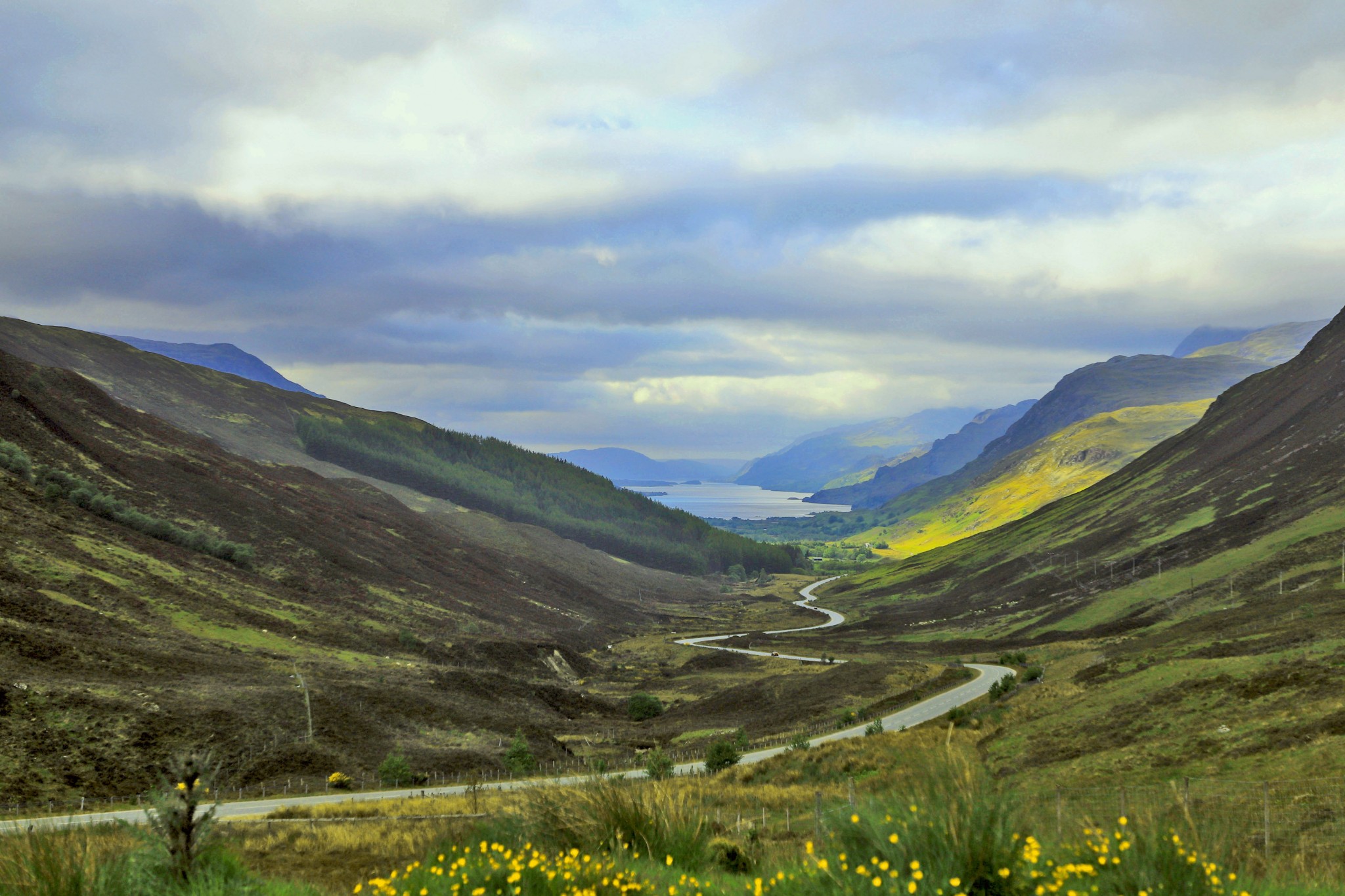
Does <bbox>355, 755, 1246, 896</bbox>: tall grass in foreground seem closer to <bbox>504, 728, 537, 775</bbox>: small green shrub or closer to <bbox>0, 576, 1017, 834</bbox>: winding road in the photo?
<bbox>0, 576, 1017, 834</bbox>: winding road

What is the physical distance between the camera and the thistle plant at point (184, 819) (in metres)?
8.88

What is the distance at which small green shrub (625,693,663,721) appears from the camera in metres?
80.2

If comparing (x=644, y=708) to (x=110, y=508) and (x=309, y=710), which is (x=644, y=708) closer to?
(x=309, y=710)

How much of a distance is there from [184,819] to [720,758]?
38.0 meters

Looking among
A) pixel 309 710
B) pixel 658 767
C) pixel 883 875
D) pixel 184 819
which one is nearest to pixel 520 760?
pixel 309 710

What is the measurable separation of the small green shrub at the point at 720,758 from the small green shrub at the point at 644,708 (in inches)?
1432

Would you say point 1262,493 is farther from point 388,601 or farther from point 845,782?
point 388,601

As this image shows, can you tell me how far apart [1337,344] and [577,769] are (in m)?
157

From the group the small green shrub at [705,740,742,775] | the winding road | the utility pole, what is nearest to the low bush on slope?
the utility pole

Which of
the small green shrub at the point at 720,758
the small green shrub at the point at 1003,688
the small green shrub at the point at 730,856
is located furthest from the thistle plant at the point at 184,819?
the small green shrub at the point at 1003,688

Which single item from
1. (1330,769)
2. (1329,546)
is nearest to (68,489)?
(1330,769)

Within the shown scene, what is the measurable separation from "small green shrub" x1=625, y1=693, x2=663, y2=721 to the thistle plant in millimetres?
73728

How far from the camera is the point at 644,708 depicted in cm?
8056

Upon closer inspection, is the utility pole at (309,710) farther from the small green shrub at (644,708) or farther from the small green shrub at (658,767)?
the small green shrub at (644,708)
